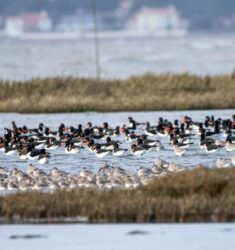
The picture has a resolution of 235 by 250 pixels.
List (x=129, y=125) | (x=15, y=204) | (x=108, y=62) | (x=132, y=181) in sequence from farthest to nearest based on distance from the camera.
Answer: (x=108, y=62) < (x=129, y=125) < (x=132, y=181) < (x=15, y=204)

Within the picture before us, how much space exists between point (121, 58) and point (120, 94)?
53.3 m

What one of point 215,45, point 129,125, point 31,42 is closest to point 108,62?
point 215,45

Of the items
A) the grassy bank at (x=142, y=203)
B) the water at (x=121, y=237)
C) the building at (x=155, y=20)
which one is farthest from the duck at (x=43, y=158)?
the building at (x=155, y=20)

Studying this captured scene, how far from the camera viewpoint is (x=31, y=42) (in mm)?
145625

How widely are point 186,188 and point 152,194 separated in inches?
16.8

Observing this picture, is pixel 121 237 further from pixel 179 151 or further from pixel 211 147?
pixel 211 147

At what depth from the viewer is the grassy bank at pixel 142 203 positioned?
16.1m

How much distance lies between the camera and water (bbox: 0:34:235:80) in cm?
6928

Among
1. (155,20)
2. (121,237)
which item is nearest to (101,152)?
(121,237)

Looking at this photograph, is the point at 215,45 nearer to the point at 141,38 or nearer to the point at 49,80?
the point at 141,38

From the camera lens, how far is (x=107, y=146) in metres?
25.7

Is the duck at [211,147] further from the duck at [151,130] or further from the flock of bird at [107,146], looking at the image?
the duck at [151,130]

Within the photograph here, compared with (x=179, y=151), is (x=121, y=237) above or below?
below

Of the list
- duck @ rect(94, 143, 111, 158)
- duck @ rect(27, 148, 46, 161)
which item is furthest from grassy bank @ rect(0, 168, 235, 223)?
duck @ rect(94, 143, 111, 158)
